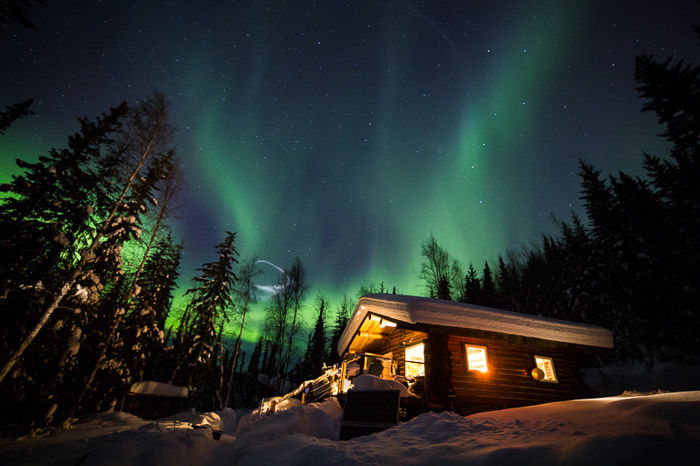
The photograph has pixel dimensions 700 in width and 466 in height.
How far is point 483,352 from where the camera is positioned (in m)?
12.3

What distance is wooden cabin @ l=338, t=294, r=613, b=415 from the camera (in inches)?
421

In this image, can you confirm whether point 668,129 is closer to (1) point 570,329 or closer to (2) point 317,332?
(1) point 570,329

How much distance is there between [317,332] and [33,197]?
1542 inches

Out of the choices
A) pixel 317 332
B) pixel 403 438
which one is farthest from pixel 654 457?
pixel 317 332

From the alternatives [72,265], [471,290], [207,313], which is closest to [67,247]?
[72,265]

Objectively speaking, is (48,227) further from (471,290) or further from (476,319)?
(471,290)

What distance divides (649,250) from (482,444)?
27.6 meters

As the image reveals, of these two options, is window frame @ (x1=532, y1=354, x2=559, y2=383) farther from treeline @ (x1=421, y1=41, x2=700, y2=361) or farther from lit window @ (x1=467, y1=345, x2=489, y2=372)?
treeline @ (x1=421, y1=41, x2=700, y2=361)

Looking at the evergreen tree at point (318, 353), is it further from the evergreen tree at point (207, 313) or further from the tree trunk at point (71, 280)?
the tree trunk at point (71, 280)

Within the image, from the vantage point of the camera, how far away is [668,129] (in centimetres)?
1753

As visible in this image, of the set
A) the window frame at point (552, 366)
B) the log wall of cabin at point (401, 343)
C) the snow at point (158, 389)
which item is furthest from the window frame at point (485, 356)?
the snow at point (158, 389)

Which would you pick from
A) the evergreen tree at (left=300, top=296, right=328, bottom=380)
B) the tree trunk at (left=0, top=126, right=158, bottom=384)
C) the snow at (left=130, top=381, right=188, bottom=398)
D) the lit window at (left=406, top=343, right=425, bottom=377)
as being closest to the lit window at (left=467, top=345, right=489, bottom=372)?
the lit window at (left=406, top=343, right=425, bottom=377)

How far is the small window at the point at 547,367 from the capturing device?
1286 centimetres

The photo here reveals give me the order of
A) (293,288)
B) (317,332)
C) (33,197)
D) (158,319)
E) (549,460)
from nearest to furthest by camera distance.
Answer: (549,460)
(33,197)
(158,319)
(293,288)
(317,332)
